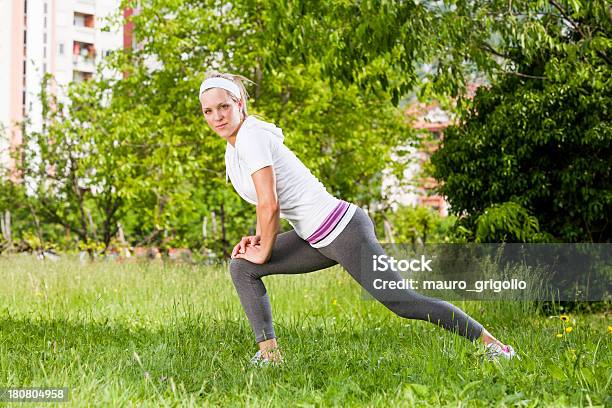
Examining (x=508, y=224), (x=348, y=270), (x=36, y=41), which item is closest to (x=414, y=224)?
(x=508, y=224)

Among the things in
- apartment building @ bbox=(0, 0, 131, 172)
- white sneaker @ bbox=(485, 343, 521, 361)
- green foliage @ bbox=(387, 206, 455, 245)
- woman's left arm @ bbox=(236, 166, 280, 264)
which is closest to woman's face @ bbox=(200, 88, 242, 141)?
woman's left arm @ bbox=(236, 166, 280, 264)

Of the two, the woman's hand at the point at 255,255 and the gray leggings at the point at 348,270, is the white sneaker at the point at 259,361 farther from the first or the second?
the woman's hand at the point at 255,255

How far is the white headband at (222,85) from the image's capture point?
3.95 meters

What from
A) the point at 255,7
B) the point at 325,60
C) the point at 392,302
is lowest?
the point at 392,302

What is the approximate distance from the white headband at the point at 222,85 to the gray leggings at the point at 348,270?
76 cm

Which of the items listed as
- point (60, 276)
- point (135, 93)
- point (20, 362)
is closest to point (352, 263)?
point (20, 362)

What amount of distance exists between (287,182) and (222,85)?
A: 57 cm

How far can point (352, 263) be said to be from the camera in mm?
3875

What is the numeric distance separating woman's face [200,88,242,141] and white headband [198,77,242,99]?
0.03m

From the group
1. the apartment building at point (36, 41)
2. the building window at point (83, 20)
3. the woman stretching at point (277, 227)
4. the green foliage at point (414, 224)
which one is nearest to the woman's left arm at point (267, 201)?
the woman stretching at point (277, 227)

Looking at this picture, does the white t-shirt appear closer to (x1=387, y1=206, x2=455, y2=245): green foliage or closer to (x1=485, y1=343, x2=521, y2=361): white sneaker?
(x1=485, y1=343, x2=521, y2=361): white sneaker

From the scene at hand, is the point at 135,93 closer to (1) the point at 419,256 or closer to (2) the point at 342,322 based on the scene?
(1) the point at 419,256

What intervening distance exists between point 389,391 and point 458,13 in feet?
13.3

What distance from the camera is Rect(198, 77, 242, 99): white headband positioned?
3948 mm
